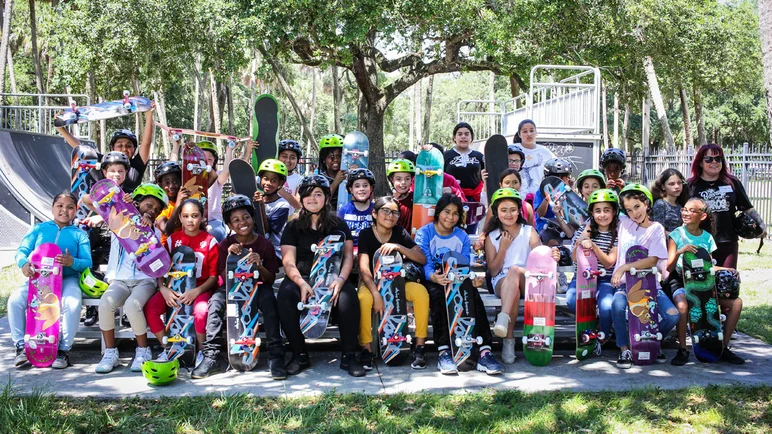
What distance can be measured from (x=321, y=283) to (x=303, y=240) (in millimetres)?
406

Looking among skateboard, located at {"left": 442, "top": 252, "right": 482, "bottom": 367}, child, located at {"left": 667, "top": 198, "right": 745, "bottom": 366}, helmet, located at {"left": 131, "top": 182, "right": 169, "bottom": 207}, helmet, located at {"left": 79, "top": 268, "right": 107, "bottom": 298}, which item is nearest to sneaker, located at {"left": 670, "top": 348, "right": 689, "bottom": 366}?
child, located at {"left": 667, "top": 198, "right": 745, "bottom": 366}

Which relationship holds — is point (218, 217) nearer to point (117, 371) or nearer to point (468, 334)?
point (117, 371)

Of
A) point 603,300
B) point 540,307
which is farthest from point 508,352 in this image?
point 603,300

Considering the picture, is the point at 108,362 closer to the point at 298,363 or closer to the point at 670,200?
the point at 298,363

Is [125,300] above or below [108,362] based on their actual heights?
above

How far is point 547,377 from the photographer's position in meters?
4.40

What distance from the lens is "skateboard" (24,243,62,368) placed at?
14.7ft

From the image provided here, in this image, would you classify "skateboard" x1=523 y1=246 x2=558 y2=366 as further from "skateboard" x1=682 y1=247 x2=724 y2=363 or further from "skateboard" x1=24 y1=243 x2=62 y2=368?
"skateboard" x1=24 y1=243 x2=62 y2=368

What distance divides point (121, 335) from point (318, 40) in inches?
406

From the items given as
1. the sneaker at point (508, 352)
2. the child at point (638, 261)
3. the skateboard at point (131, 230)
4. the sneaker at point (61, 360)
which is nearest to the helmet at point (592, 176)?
the child at point (638, 261)

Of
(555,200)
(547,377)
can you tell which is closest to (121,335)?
(547,377)

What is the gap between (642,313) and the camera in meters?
4.65

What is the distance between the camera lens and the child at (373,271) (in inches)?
184

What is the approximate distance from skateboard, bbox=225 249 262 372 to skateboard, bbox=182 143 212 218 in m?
1.35
